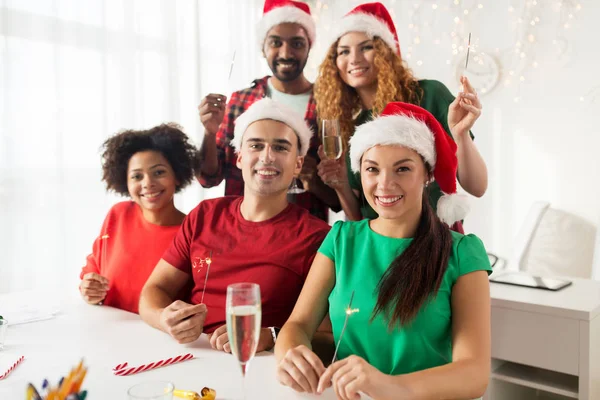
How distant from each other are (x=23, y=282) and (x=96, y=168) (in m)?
0.79

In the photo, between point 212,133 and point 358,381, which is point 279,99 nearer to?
point 212,133

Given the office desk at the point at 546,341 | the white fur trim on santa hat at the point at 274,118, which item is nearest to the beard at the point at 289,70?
the white fur trim on santa hat at the point at 274,118

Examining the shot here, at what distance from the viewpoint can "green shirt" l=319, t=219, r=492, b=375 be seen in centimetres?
141

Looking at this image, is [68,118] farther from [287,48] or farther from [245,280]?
[245,280]

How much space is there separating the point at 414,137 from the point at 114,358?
38.3 inches

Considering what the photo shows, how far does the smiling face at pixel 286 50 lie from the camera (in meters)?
2.56

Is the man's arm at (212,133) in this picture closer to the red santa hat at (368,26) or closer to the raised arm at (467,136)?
the red santa hat at (368,26)

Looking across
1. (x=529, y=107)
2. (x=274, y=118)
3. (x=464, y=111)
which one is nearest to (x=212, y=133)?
(x=274, y=118)

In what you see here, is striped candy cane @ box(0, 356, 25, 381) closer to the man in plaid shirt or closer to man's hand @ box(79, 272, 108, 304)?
man's hand @ box(79, 272, 108, 304)

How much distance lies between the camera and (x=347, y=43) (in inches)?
91.1

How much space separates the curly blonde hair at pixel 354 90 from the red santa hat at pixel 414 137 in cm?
56

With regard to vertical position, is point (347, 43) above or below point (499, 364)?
above

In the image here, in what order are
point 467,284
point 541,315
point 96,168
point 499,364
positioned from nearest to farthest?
point 467,284 → point 541,315 → point 499,364 → point 96,168

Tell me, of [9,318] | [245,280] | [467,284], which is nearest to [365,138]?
[467,284]
